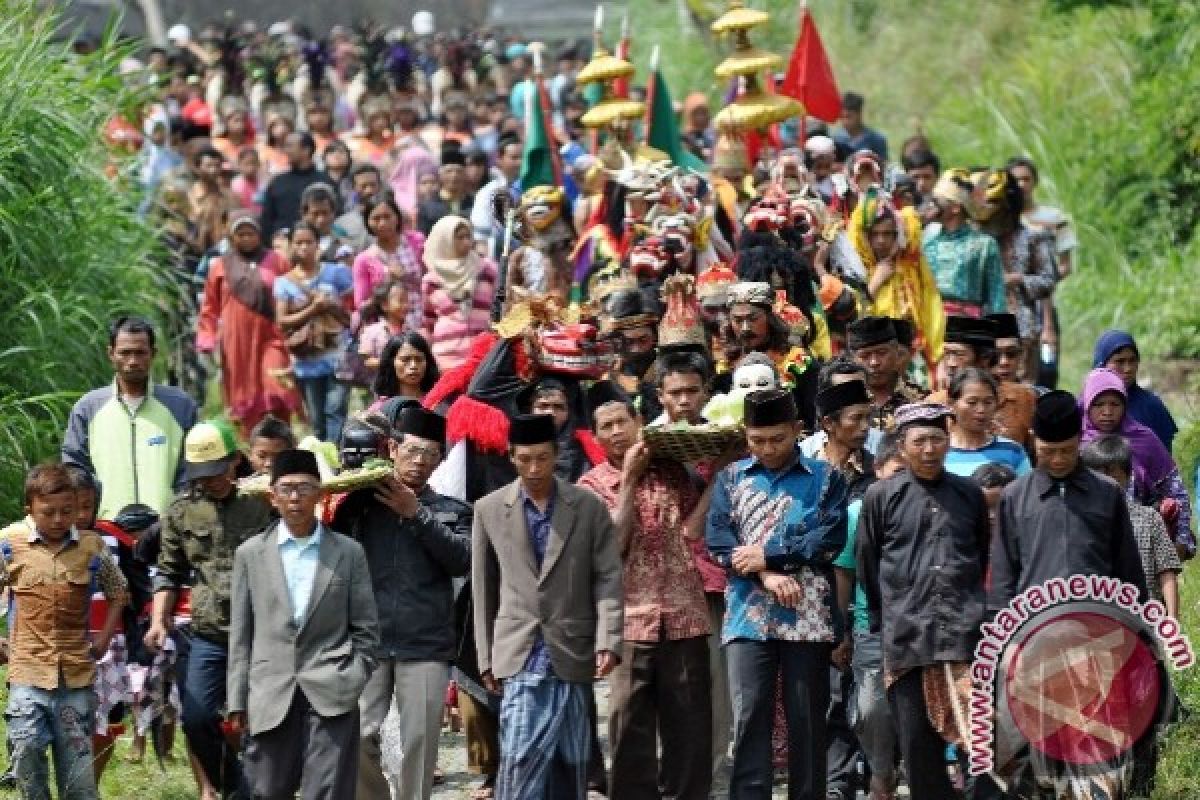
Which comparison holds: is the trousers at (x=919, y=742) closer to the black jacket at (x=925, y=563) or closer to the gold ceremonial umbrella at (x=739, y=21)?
the black jacket at (x=925, y=563)

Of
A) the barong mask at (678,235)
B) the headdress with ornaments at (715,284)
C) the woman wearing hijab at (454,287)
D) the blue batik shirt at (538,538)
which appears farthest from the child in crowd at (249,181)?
the blue batik shirt at (538,538)

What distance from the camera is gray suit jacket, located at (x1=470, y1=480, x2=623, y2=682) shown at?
11.0 m

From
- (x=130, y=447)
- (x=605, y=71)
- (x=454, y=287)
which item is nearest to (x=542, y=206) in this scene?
(x=454, y=287)

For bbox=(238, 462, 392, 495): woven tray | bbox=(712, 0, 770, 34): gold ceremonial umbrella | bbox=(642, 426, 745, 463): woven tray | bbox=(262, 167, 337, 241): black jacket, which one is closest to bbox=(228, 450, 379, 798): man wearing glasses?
bbox=(238, 462, 392, 495): woven tray

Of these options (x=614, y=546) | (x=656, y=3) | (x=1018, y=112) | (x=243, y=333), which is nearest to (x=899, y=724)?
(x=614, y=546)

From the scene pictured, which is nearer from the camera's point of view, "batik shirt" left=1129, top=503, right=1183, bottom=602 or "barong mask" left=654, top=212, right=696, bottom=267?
"batik shirt" left=1129, top=503, right=1183, bottom=602

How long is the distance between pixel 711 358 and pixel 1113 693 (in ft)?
12.7

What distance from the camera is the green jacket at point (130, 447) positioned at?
44.4ft

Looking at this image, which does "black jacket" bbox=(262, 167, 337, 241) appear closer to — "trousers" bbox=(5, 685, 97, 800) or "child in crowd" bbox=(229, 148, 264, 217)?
"child in crowd" bbox=(229, 148, 264, 217)

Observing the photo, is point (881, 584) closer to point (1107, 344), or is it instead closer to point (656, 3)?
point (1107, 344)

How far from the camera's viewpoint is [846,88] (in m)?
34.4

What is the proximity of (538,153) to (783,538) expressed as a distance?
9583 mm

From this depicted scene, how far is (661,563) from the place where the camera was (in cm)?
1147

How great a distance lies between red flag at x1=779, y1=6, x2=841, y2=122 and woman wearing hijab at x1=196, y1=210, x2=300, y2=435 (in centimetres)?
410
